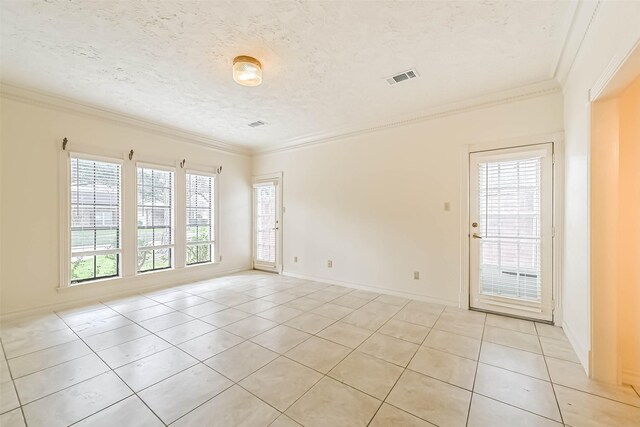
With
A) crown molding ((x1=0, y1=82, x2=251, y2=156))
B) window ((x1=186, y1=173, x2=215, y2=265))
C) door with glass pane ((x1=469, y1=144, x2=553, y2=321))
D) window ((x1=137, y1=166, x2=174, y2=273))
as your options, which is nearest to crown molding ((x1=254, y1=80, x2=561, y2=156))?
door with glass pane ((x1=469, y1=144, x2=553, y2=321))

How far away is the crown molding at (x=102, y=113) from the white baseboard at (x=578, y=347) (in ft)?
19.2

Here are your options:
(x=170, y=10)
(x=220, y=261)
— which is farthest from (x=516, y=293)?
(x=220, y=261)

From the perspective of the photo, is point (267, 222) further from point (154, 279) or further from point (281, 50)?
point (281, 50)

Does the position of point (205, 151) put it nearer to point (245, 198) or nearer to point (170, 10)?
point (245, 198)

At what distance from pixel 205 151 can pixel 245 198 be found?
132cm

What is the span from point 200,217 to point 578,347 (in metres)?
5.59

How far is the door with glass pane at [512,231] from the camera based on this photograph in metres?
3.03

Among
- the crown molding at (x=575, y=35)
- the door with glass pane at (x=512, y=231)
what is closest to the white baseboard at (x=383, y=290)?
the door with glass pane at (x=512, y=231)

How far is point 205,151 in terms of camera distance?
205 inches

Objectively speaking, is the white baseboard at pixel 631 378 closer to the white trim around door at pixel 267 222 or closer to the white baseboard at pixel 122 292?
the white trim around door at pixel 267 222

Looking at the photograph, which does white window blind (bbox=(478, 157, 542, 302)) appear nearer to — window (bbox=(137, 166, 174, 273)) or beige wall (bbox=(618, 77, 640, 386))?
beige wall (bbox=(618, 77, 640, 386))

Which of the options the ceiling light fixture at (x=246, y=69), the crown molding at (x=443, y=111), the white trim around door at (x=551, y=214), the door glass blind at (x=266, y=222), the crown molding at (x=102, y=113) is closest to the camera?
the ceiling light fixture at (x=246, y=69)

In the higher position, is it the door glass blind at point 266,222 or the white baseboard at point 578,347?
the door glass blind at point 266,222

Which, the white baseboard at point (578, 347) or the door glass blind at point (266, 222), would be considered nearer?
the white baseboard at point (578, 347)
